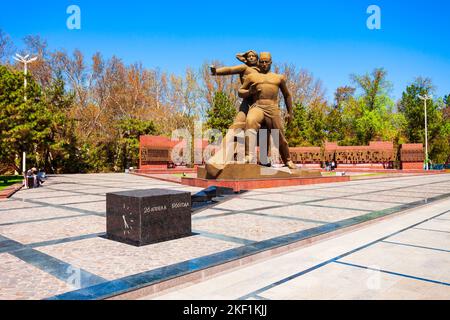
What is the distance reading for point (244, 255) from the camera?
14.3 feet

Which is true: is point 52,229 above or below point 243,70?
below

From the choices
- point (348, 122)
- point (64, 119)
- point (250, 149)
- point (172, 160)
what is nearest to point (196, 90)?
point (172, 160)

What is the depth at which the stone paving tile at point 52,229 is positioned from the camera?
550 centimetres

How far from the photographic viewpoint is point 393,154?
29.8 metres

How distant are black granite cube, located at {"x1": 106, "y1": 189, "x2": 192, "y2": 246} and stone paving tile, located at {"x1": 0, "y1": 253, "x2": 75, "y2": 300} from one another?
4.49 feet

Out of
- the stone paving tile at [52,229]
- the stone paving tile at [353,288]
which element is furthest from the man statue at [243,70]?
the stone paving tile at [353,288]

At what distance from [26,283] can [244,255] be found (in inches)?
93.2

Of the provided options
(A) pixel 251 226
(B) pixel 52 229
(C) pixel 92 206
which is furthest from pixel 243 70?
(B) pixel 52 229

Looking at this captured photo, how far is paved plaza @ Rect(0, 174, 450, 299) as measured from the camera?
3291mm

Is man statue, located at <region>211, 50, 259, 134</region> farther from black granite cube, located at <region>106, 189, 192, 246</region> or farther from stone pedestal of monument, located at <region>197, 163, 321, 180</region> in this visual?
black granite cube, located at <region>106, 189, 192, 246</region>

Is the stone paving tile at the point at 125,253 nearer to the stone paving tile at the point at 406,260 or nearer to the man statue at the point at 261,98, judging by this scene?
the stone paving tile at the point at 406,260

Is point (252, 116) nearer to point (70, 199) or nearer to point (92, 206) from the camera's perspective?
point (70, 199)

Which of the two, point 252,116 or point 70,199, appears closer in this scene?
point 70,199
